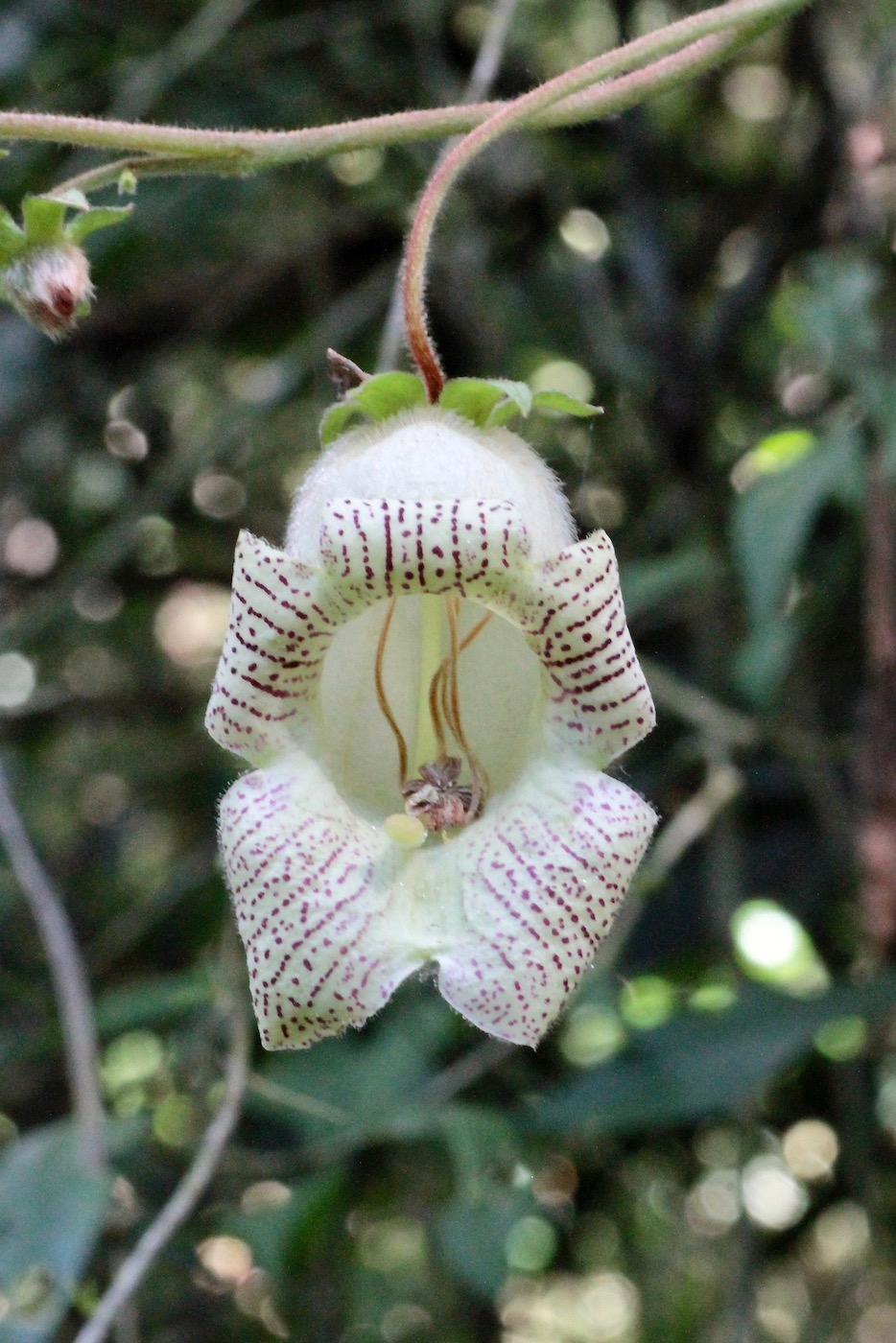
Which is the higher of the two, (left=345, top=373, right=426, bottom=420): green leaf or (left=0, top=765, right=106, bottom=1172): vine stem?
(left=345, top=373, right=426, bottom=420): green leaf

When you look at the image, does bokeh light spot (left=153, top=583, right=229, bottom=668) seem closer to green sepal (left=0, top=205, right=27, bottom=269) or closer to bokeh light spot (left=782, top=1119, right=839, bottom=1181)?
bokeh light spot (left=782, top=1119, right=839, bottom=1181)

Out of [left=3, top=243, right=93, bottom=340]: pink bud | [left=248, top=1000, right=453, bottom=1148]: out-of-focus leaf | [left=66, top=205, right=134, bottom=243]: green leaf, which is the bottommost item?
[left=248, top=1000, right=453, bottom=1148]: out-of-focus leaf

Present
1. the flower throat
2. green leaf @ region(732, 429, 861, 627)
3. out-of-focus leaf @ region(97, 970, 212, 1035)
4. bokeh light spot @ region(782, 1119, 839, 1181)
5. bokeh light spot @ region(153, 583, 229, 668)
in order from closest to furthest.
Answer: the flower throat < green leaf @ region(732, 429, 861, 627) < out-of-focus leaf @ region(97, 970, 212, 1035) < bokeh light spot @ region(782, 1119, 839, 1181) < bokeh light spot @ region(153, 583, 229, 668)

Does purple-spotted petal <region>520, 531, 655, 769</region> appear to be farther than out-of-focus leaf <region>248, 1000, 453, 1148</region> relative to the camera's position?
No

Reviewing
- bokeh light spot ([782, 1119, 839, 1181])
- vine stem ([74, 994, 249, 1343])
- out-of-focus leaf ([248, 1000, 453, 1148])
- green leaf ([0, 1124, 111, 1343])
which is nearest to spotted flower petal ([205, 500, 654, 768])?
vine stem ([74, 994, 249, 1343])

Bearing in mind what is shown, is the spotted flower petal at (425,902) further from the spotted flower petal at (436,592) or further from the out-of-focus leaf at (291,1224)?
the out-of-focus leaf at (291,1224)

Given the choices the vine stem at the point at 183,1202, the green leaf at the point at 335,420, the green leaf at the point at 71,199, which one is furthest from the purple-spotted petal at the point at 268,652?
the vine stem at the point at 183,1202
